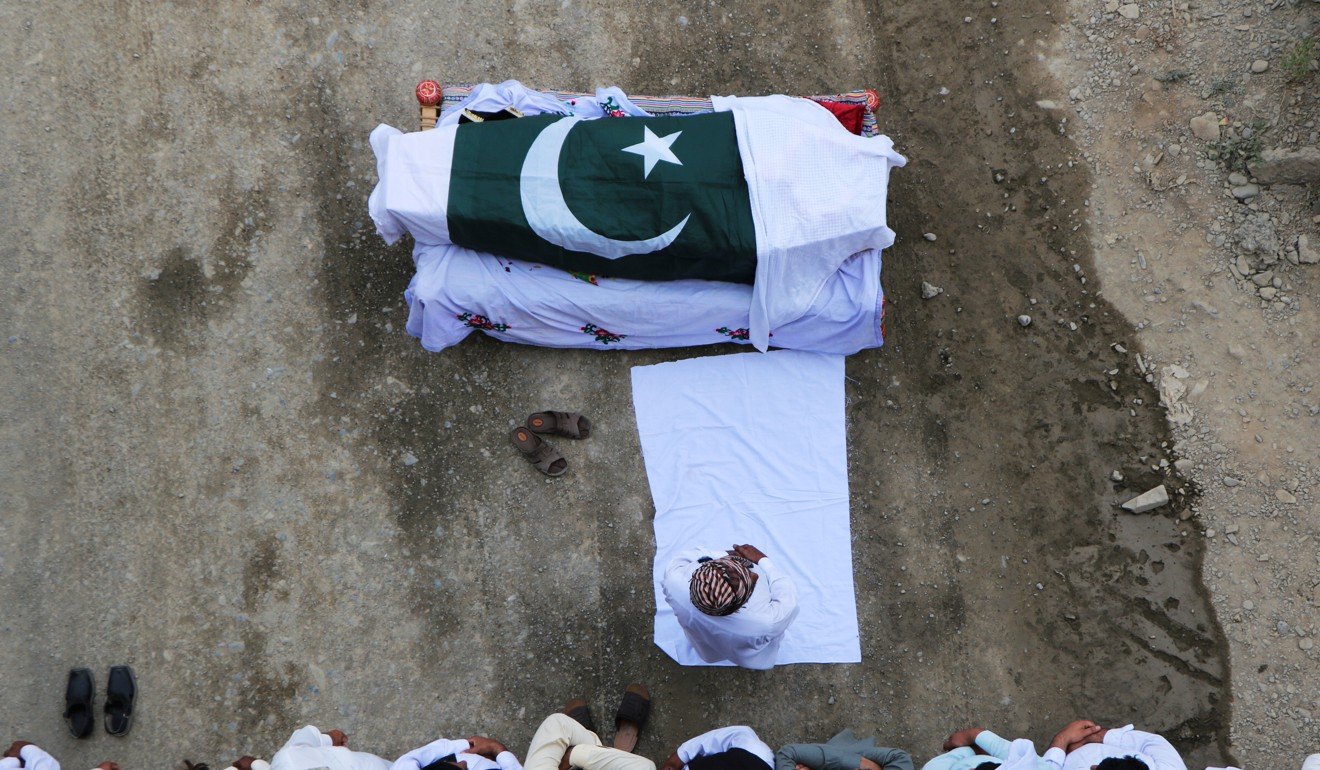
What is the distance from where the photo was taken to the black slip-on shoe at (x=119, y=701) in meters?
3.68

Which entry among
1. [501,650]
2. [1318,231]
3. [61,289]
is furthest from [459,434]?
[1318,231]

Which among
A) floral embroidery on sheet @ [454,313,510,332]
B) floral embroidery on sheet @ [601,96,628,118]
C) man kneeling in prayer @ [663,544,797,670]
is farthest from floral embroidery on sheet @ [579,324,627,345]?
man kneeling in prayer @ [663,544,797,670]

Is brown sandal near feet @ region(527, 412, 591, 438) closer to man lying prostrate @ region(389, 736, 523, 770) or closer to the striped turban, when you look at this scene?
the striped turban

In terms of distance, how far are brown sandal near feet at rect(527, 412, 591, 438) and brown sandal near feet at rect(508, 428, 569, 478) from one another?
0.18ft

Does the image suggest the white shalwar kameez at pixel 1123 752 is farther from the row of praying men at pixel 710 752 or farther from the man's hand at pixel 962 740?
the man's hand at pixel 962 740

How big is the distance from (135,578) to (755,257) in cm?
334

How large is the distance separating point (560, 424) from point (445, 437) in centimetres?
60

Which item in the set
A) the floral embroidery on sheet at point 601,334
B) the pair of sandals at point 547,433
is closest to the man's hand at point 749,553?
the pair of sandals at point 547,433

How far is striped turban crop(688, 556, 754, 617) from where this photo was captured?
284 cm

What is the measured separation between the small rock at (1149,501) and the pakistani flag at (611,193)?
88.9 inches

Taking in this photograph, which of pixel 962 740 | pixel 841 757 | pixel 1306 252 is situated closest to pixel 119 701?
pixel 841 757

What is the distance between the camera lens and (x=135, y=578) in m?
3.84

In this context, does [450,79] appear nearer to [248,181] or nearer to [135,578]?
[248,181]

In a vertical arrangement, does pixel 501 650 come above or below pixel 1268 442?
below
